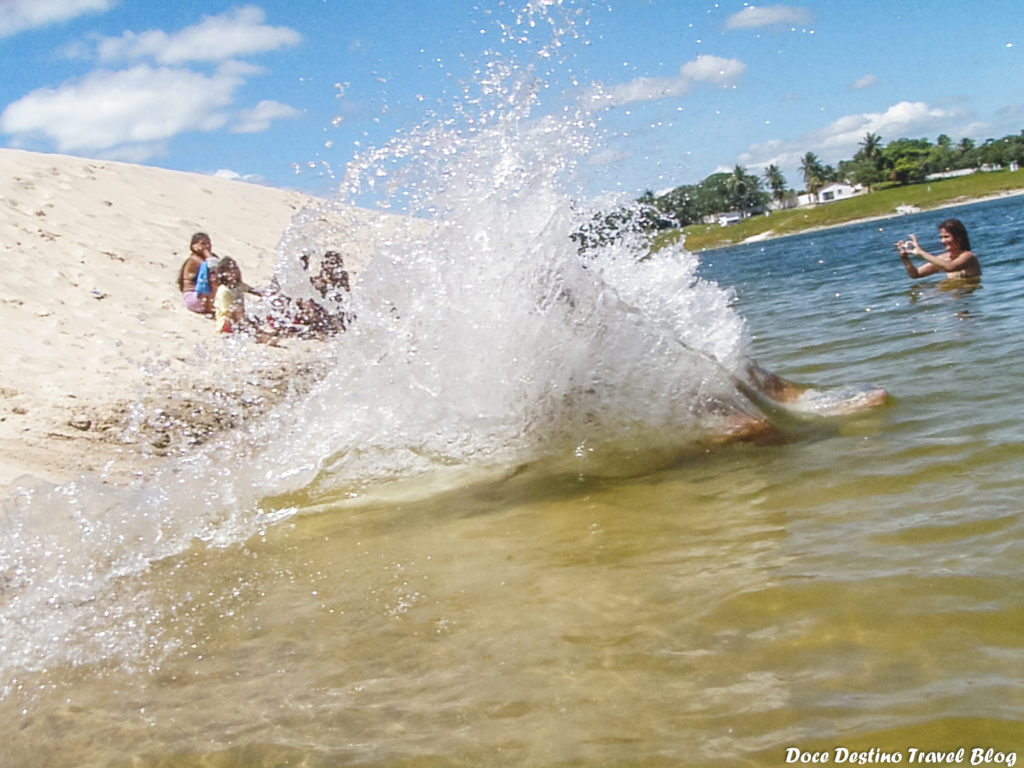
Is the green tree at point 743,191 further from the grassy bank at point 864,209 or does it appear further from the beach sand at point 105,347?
the beach sand at point 105,347

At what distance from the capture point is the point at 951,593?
2.69 m

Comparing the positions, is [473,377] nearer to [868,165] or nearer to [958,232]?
[958,232]

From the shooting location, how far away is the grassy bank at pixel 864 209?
7812cm

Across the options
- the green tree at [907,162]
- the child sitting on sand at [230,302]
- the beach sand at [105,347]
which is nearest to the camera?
the beach sand at [105,347]

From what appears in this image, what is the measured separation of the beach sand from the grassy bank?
64.8m

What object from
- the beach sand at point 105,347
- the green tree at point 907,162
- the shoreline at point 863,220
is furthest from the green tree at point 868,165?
the beach sand at point 105,347

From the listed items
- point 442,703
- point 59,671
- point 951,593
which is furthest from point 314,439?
point 951,593

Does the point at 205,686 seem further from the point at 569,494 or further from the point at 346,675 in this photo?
the point at 569,494

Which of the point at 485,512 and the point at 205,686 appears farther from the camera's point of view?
the point at 485,512

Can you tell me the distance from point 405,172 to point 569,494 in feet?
7.72

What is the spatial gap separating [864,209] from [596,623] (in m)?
87.0

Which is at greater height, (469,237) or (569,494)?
(469,237)

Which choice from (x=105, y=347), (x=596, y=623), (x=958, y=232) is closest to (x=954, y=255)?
(x=958, y=232)

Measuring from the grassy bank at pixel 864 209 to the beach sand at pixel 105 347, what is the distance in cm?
6482
